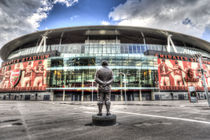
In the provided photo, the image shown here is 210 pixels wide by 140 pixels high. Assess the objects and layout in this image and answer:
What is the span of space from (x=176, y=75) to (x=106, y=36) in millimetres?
30467

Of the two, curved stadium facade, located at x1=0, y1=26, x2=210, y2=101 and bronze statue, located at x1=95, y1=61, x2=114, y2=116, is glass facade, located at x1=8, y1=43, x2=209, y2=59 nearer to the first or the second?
curved stadium facade, located at x1=0, y1=26, x2=210, y2=101

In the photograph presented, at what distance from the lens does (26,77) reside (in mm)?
39688


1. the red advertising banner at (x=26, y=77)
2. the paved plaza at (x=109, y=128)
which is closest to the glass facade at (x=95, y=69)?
the red advertising banner at (x=26, y=77)

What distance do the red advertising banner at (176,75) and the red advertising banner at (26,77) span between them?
3889cm

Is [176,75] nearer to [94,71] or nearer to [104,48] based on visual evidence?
[104,48]

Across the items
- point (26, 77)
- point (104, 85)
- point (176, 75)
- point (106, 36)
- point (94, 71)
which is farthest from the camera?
point (106, 36)

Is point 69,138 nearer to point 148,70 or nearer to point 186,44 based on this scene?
point 148,70

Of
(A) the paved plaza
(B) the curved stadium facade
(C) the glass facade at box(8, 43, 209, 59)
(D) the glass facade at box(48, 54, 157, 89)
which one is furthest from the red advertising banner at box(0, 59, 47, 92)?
(A) the paved plaza

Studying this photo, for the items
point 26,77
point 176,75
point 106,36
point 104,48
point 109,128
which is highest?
point 106,36

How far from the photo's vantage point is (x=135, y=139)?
112 inches

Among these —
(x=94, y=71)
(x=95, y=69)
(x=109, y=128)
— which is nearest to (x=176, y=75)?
(x=95, y=69)

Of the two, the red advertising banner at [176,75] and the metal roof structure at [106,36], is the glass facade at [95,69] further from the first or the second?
the metal roof structure at [106,36]

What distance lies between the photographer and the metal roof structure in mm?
45406

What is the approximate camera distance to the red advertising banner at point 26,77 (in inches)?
1495
